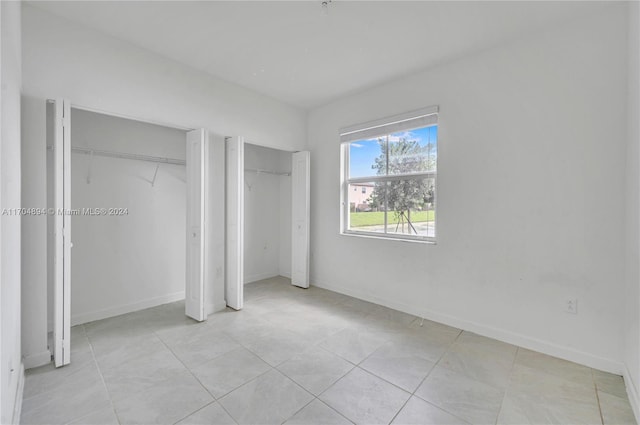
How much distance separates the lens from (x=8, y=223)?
154 centimetres

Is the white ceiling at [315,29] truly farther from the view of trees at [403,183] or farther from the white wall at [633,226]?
the view of trees at [403,183]

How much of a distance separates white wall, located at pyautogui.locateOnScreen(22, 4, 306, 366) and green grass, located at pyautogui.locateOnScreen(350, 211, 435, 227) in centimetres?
162

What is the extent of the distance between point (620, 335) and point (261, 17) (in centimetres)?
380

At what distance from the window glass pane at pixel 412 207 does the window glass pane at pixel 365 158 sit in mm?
353

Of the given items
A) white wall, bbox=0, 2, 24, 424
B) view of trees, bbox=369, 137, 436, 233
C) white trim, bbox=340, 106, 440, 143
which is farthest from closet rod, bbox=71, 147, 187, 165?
view of trees, bbox=369, 137, 436, 233

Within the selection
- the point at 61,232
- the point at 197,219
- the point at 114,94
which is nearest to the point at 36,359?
the point at 61,232

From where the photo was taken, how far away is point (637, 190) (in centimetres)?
186

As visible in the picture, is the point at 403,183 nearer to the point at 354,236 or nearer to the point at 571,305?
the point at 354,236

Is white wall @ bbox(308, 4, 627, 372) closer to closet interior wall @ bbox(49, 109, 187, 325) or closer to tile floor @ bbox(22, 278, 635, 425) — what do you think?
tile floor @ bbox(22, 278, 635, 425)

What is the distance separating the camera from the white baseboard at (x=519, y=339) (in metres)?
2.22

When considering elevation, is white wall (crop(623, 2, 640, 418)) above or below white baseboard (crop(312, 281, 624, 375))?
above

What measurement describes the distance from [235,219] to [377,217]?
72.5 inches

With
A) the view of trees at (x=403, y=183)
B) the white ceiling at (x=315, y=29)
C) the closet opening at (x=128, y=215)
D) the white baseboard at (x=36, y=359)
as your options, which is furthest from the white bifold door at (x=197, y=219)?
the view of trees at (x=403, y=183)

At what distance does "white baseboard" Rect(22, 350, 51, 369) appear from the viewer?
2148 millimetres
